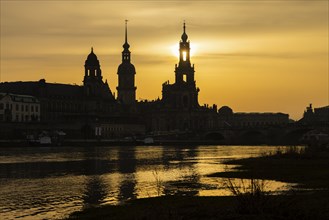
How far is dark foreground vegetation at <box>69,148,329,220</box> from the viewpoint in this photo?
26344 mm

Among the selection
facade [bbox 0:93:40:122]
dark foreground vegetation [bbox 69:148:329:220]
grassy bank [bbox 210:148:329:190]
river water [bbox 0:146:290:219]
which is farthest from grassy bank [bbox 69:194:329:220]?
facade [bbox 0:93:40:122]

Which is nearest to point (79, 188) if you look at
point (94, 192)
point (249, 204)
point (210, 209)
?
point (94, 192)

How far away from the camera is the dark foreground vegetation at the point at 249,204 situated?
86.4 ft

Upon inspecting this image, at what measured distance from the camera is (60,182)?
54.7 m

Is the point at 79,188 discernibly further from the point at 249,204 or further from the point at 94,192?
the point at 249,204

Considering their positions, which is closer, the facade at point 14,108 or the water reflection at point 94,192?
the water reflection at point 94,192

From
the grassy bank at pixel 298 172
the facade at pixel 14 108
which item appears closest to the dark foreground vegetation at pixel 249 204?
the grassy bank at pixel 298 172

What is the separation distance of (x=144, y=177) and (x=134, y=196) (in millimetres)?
17133

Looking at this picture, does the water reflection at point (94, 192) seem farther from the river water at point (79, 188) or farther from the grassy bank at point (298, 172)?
the grassy bank at point (298, 172)

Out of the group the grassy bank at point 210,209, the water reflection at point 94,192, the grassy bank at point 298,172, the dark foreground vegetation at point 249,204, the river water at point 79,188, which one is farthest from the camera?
the grassy bank at point 298,172

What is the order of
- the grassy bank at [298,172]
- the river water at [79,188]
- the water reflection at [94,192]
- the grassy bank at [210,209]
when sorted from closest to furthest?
the grassy bank at [210,209] → the river water at [79,188] → the water reflection at [94,192] → the grassy bank at [298,172]

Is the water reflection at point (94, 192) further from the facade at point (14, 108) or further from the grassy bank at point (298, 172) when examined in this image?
the facade at point (14, 108)

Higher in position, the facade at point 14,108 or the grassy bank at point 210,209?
the facade at point 14,108

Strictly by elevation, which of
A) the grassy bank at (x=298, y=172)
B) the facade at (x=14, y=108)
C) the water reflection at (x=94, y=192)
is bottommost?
the water reflection at (x=94, y=192)
